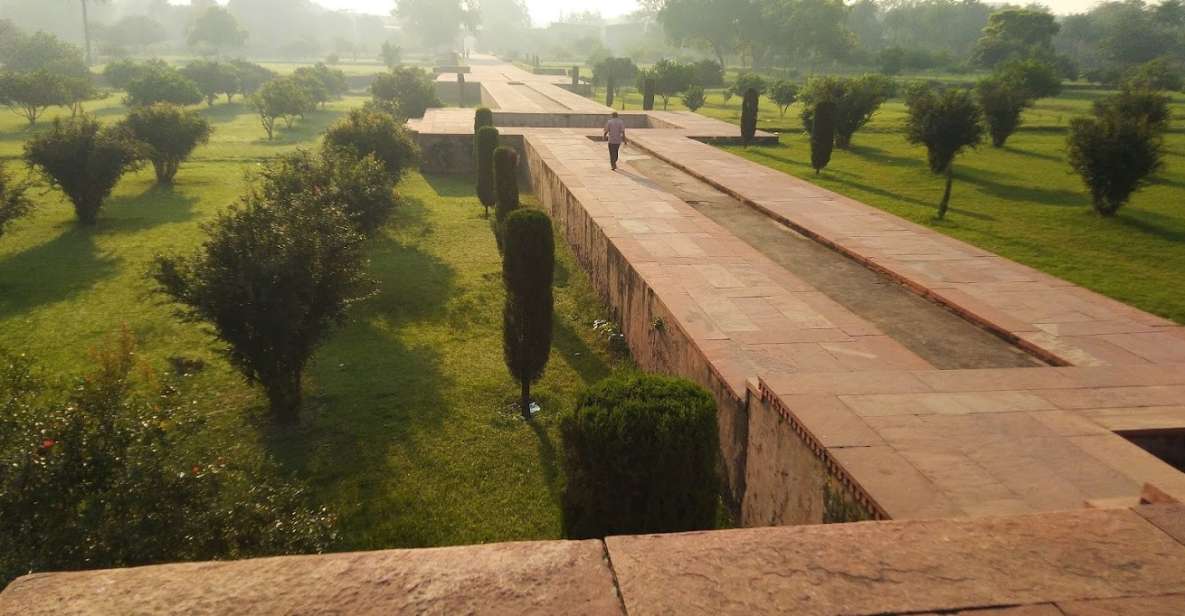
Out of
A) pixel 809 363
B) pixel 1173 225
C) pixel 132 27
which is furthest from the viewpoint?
pixel 132 27

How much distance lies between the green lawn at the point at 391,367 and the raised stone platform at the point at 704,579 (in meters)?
2.41

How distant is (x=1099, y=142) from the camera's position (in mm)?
13453

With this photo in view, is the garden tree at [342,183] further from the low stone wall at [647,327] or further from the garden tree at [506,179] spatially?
the low stone wall at [647,327]

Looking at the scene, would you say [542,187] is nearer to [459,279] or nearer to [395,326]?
[459,279]

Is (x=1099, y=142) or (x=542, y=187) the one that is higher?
(x=1099, y=142)

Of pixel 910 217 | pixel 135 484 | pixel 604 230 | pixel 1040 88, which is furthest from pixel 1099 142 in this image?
pixel 1040 88

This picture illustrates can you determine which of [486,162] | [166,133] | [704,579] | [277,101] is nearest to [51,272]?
[486,162]

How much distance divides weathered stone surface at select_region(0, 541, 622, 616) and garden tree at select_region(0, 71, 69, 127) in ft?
126

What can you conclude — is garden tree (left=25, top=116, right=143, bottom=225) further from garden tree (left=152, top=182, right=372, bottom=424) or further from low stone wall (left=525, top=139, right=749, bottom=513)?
garden tree (left=152, top=182, right=372, bottom=424)

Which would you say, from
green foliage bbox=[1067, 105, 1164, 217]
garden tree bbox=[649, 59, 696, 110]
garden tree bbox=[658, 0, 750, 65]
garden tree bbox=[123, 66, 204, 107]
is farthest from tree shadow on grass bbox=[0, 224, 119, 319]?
garden tree bbox=[658, 0, 750, 65]

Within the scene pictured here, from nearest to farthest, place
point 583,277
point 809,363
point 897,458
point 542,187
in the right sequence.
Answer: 1. point 897,458
2. point 809,363
3. point 583,277
4. point 542,187

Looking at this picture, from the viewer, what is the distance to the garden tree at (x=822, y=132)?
17.2 meters

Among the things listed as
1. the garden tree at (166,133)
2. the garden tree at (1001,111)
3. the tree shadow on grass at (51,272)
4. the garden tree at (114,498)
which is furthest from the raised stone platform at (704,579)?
the garden tree at (1001,111)

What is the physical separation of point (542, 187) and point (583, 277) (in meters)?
6.13
